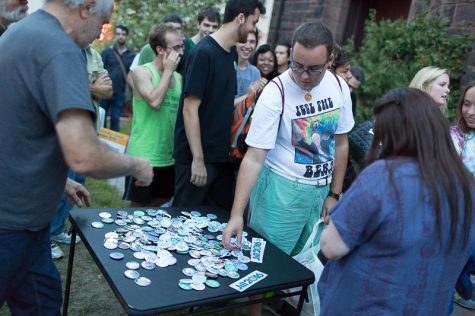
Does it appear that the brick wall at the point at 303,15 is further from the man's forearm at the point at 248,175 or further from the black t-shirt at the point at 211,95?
the man's forearm at the point at 248,175

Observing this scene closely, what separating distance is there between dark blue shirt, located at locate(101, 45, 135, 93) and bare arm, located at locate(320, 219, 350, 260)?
260 inches

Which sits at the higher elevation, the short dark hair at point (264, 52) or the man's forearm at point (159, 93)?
the short dark hair at point (264, 52)

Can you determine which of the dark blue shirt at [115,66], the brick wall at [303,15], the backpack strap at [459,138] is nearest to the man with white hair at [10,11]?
the backpack strap at [459,138]

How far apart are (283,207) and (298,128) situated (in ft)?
1.47

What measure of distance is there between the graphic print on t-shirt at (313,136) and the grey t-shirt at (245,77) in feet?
4.16

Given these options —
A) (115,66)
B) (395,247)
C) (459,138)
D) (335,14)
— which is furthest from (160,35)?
(115,66)

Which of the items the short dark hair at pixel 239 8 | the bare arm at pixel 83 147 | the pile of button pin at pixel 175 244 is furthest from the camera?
the short dark hair at pixel 239 8

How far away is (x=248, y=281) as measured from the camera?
67.7 inches

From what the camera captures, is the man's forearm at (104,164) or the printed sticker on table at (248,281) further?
the printed sticker on table at (248,281)

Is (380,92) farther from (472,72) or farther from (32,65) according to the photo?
(32,65)

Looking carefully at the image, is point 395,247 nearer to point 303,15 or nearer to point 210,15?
point 210,15

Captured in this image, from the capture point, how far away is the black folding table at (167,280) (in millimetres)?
1462

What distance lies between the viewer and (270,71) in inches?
165

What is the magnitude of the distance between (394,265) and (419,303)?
0.60 feet
